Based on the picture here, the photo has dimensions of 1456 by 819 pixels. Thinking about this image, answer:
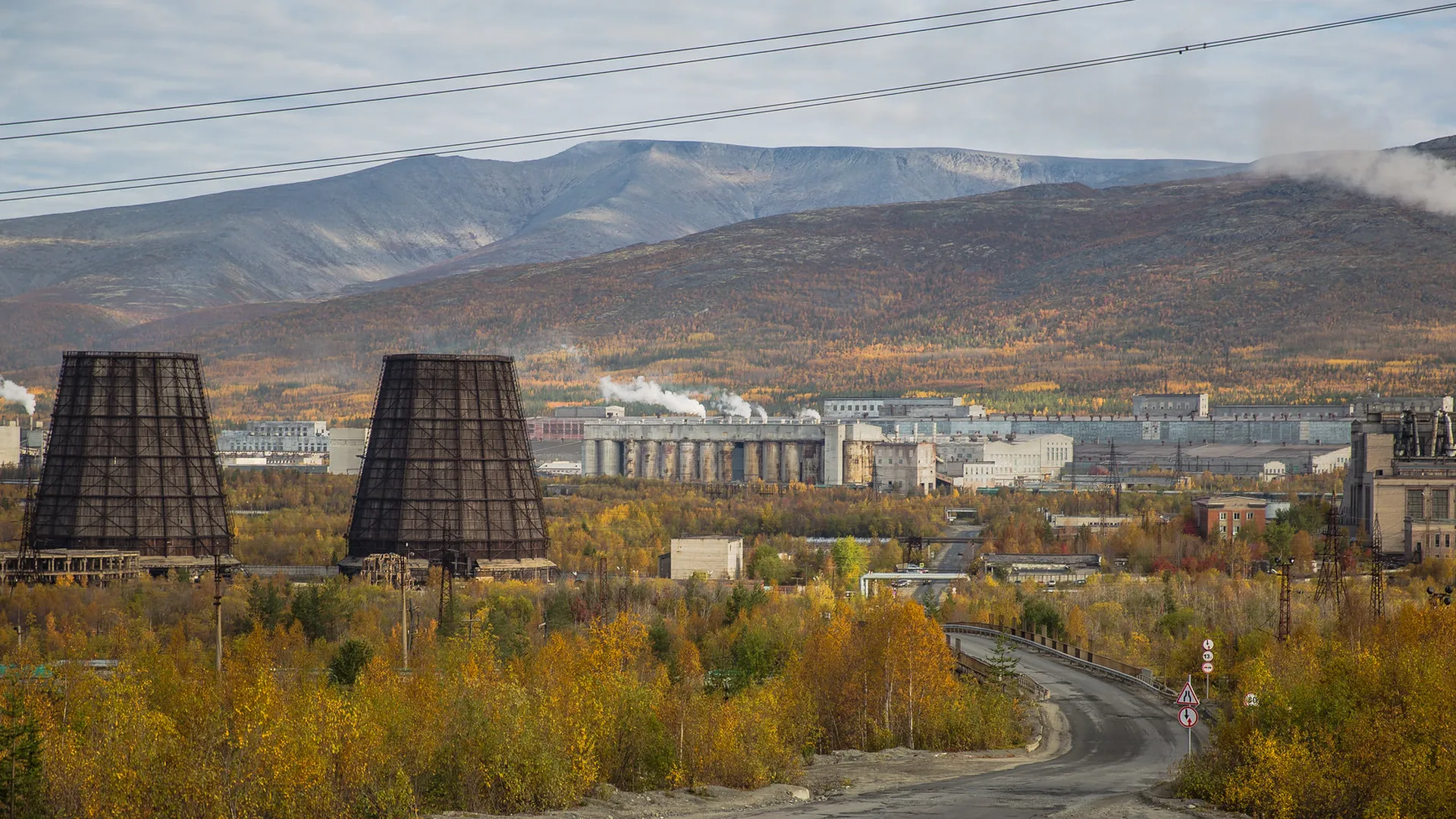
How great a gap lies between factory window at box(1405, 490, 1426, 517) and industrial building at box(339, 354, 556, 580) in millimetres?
42624

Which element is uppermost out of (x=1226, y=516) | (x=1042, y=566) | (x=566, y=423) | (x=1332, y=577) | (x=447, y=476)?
(x=566, y=423)

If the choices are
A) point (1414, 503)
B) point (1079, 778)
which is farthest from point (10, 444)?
point (1079, 778)

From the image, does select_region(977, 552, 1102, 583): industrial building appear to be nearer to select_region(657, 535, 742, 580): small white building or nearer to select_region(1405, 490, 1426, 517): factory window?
select_region(657, 535, 742, 580): small white building

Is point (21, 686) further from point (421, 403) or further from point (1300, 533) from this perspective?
point (1300, 533)

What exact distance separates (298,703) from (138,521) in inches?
1868

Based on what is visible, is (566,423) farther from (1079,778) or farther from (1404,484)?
(1079,778)

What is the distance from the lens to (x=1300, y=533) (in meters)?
95.3

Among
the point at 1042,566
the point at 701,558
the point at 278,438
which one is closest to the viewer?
the point at 701,558

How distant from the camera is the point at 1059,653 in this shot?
6425 centimetres

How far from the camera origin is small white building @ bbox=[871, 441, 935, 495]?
14950 centimetres

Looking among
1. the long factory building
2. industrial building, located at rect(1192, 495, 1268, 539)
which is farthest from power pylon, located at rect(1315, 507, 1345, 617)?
the long factory building

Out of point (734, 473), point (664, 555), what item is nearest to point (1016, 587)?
point (664, 555)

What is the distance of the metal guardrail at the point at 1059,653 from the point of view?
55719mm

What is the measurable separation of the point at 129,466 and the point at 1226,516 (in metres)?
58.6
